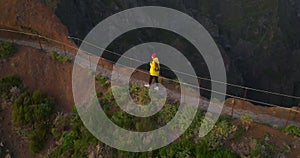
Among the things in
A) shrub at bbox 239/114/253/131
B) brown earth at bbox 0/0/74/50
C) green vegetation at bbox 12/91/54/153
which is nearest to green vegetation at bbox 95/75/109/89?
green vegetation at bbox 12/91/54/153

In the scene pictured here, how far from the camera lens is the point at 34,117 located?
1530 cm

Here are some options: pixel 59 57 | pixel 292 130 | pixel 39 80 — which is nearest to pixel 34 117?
pixel 39 80

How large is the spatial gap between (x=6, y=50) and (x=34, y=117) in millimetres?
5333

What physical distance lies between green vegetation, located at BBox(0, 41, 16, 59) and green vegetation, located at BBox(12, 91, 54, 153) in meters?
3.54

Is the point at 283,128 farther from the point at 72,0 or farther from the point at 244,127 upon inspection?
the point at 72,0

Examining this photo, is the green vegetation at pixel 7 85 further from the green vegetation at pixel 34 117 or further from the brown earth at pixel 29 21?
the brown earth at pixel 29 21

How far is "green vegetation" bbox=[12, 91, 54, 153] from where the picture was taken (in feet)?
49.2

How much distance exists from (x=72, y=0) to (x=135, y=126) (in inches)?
664

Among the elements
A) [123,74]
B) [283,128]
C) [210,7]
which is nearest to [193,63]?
[210,7]

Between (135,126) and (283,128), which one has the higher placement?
(283,128)

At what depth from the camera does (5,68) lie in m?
17.8

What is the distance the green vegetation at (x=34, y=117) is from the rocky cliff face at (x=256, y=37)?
25.3 m

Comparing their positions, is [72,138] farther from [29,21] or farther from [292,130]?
[29,21]

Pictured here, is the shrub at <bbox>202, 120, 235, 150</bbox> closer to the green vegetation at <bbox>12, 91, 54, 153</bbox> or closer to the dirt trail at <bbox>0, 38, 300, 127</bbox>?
the dirt trail at <bbox>0, 38, 300, 127</bbox>
